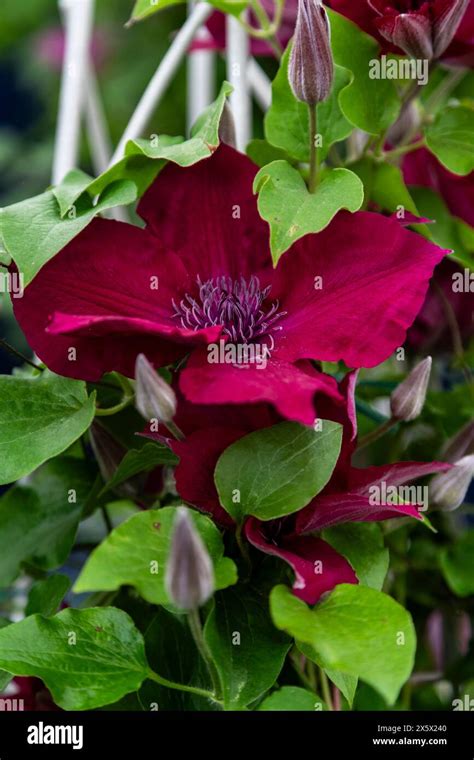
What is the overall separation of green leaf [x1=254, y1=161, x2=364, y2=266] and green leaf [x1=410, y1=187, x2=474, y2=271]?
0.12 metres

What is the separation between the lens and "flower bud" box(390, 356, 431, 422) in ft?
1.31

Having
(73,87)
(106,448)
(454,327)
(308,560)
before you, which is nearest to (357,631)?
(308,560)

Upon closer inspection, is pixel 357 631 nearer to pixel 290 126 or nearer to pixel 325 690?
pixel 325 690

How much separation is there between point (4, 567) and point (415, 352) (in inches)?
11.3

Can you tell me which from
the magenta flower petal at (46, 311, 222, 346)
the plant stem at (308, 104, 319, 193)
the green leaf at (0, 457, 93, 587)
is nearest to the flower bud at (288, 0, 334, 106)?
the plant stem at (308, 104, 319, 193)

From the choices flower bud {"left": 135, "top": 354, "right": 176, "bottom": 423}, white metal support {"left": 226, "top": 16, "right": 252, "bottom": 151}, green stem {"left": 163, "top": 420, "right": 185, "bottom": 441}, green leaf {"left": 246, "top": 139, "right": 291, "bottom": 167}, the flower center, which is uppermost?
white metal support {"left": 226, "top": 16, "right": 252, "bottom": 151}

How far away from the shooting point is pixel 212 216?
0.42 m

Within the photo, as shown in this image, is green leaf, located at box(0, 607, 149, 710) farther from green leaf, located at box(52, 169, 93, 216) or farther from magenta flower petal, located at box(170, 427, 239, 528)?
green leaf, located at box(52, 169, 93, 216)

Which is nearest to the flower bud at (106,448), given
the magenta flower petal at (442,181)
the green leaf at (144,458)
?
the green leaf at (144,458)

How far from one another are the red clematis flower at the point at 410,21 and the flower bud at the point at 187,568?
0.23m

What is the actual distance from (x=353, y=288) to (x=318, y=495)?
0.27ft

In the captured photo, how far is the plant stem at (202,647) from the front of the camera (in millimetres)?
327

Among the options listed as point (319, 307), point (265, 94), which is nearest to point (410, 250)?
point (319, 307)

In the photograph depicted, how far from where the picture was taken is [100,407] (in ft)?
1.51
